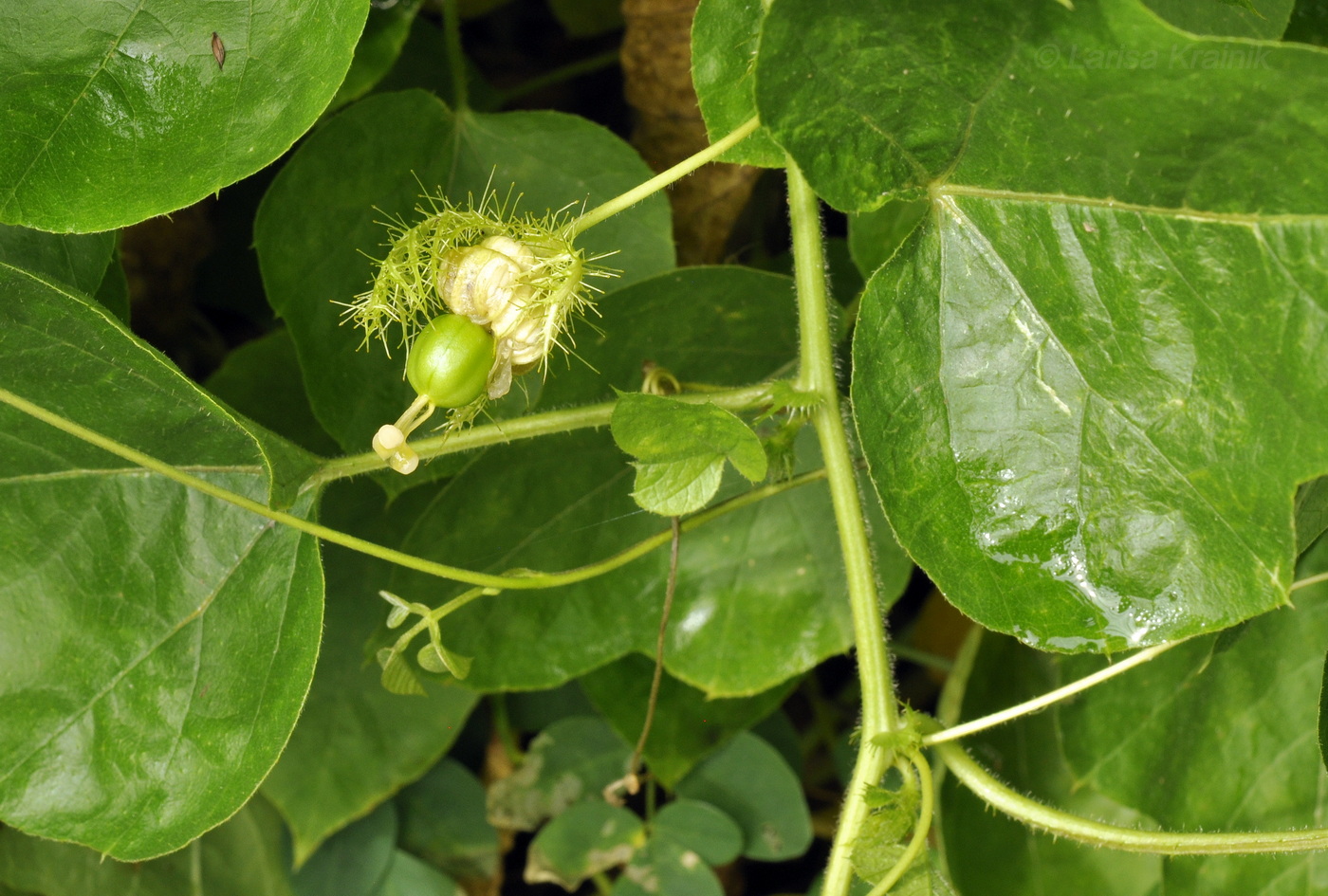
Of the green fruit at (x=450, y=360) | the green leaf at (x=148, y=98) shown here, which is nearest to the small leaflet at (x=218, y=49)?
the green leaf at (x=148, y=98)

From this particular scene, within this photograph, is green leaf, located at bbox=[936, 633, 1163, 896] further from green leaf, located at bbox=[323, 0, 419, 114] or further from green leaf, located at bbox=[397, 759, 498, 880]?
green leaf, located at bbox=[323, 0, 419, 114]

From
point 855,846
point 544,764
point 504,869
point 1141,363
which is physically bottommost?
point 504,869

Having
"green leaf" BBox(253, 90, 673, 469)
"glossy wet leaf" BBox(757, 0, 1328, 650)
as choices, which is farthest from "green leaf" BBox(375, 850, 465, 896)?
"glossy wet leaf" BBox(757, 0, 1328, 650)

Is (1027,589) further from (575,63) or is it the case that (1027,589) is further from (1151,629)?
(575,63)

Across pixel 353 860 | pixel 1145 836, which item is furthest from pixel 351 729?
pixel 1145 836

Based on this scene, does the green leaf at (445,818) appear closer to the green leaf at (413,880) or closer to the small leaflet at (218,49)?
the green leaf at (413,880)

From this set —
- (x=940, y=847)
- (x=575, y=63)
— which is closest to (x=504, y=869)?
(x=940, y=847)

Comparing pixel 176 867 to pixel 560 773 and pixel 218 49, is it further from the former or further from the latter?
pixel 218 49
